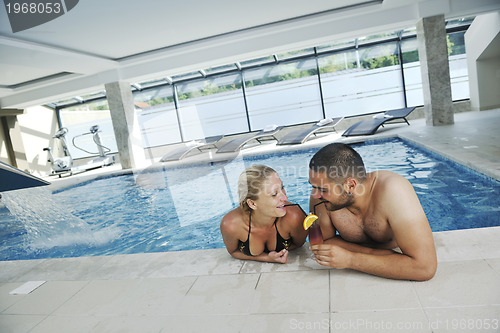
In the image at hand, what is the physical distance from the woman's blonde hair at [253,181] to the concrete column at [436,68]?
722cm

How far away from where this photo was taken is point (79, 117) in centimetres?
1361

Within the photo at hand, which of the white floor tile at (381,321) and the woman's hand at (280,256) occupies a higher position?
the woman's hand at (280,256)

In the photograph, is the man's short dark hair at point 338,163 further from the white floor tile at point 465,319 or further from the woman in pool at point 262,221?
the white floor tile at point 465,319

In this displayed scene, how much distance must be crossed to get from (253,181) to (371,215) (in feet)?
2.18

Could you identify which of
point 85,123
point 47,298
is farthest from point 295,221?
point 85,123

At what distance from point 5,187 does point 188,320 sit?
38.9 inches

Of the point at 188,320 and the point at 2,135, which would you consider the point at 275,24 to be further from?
the point at 2,135

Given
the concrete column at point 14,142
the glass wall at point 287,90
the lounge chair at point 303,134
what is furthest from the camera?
the concrete column at point 14,142

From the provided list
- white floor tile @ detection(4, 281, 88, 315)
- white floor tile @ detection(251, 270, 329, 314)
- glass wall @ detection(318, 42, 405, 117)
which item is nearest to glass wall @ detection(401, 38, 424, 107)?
glass wall @ detection(318, 42, 405, 117)

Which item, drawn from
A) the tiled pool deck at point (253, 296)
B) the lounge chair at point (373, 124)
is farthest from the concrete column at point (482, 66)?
the tiled pool deck at point (253, 296)

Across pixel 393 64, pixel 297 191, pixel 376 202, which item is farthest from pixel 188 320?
pixel 393 64

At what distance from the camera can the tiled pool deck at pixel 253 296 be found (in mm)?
1447

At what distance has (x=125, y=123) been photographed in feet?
31.0

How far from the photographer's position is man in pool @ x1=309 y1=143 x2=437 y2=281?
1.57 metres
